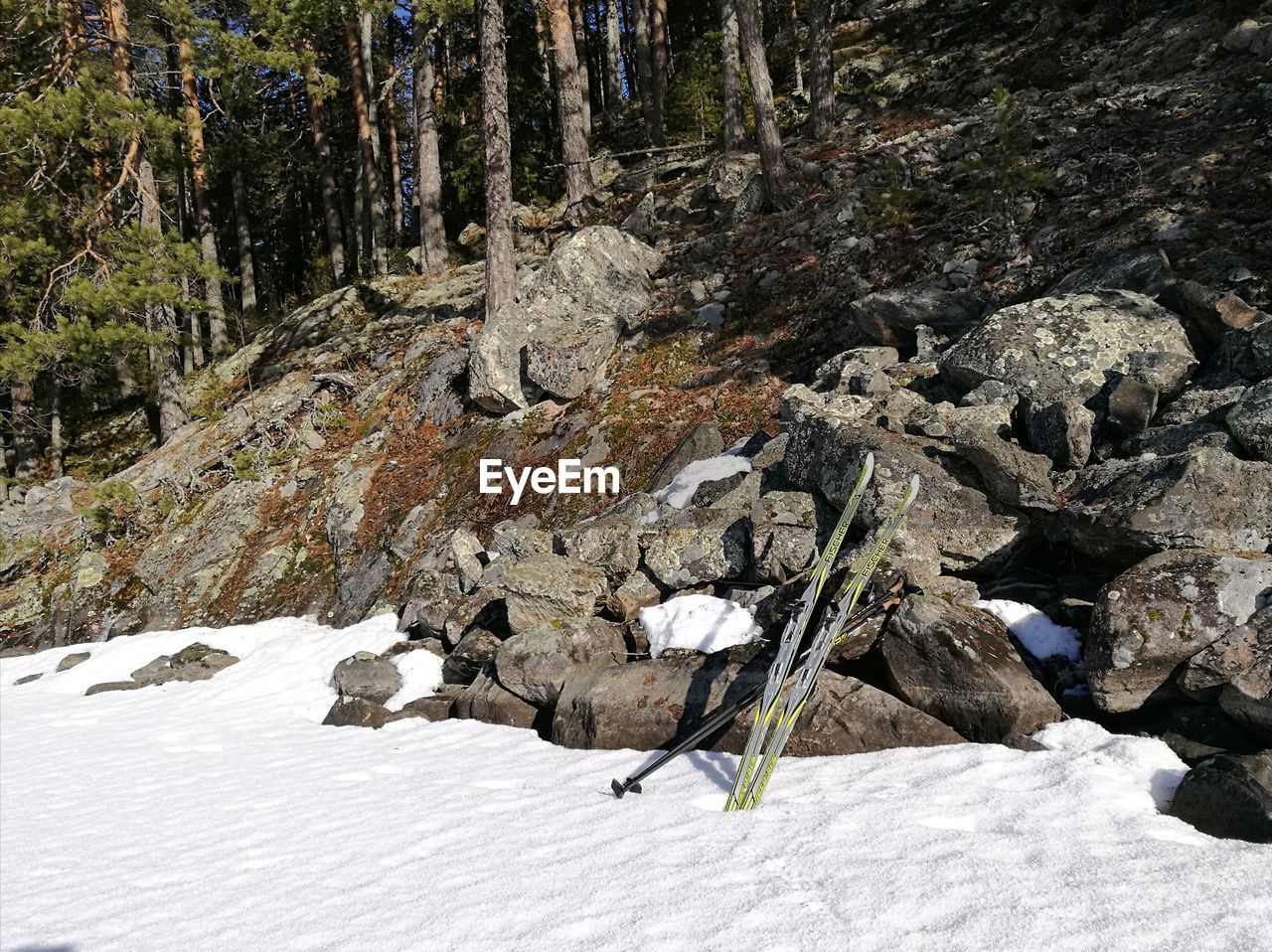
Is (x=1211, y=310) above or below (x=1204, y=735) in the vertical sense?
above

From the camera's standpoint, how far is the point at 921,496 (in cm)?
647

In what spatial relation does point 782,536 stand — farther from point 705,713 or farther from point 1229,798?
point 1229,798

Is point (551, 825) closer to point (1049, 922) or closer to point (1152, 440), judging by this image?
point (1049, 922)

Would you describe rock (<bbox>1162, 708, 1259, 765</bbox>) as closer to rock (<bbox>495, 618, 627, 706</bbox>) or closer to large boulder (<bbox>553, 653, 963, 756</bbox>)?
large boulder (<bbox>553, 653, 963, 756</bbox>)

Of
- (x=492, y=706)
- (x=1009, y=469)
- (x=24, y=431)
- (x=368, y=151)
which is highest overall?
(x=368, y=151)

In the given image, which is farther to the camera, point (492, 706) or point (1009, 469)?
point (492, 706)

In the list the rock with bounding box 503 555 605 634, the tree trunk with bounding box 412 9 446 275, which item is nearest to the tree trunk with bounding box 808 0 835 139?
the tree trunk with bounding box 412 9 446 275

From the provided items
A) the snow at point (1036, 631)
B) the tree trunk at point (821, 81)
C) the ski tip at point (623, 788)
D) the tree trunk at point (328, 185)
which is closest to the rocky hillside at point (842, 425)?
the snow at point (1036, 631)

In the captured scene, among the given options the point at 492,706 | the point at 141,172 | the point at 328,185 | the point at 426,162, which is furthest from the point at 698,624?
the point at 328,185

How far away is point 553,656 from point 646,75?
20927 mm

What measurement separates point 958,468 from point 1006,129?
6.83 meters

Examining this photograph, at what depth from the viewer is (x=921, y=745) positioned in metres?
4.77

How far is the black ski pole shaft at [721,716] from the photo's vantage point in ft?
15.5

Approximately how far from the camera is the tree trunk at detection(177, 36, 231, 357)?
17.5 meters
